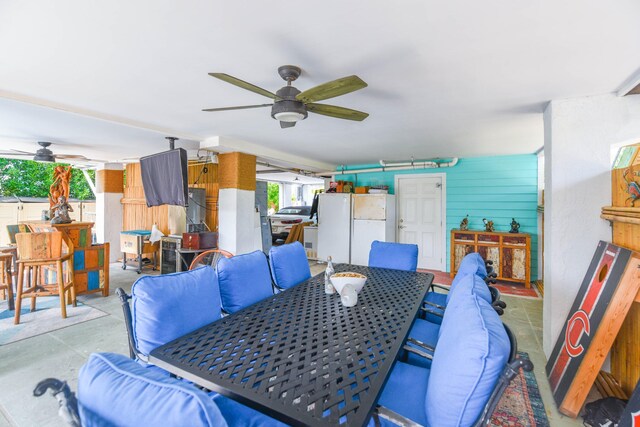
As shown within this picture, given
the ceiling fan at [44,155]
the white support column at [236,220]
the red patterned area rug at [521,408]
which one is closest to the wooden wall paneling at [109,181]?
the ceiling fan at [44,155]

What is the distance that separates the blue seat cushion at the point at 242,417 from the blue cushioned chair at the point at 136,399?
73 centimetres

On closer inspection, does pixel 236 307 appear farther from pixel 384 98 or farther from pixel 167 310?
pixel 384 98

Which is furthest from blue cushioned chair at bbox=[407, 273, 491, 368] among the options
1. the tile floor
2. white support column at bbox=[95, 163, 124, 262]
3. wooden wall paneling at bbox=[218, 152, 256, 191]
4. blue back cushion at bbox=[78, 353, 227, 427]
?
white support column at bbox=[95, 163, 124, 262]

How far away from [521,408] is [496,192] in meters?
4.28

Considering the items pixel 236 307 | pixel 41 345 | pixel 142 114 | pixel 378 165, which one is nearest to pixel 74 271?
pixel 41 345

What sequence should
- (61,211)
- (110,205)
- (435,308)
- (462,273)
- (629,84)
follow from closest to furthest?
(462,273) → (629,84) → (435,308) → (61,211) → (110,205)

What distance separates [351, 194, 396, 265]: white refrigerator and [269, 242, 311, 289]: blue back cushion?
337 cm

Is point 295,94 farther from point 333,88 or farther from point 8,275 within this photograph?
point 8,275

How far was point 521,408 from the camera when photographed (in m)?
2.06

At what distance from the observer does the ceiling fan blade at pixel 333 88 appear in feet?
Result: 5.73

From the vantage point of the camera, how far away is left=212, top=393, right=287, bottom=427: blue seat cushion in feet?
3.98

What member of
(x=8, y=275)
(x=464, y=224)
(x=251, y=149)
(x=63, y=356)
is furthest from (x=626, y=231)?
(x=8, y=275)

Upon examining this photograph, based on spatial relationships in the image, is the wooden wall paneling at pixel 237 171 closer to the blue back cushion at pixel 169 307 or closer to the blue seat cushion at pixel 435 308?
the blue back cushion at pixel 169 307

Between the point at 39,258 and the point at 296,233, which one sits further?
the point at 296,233
